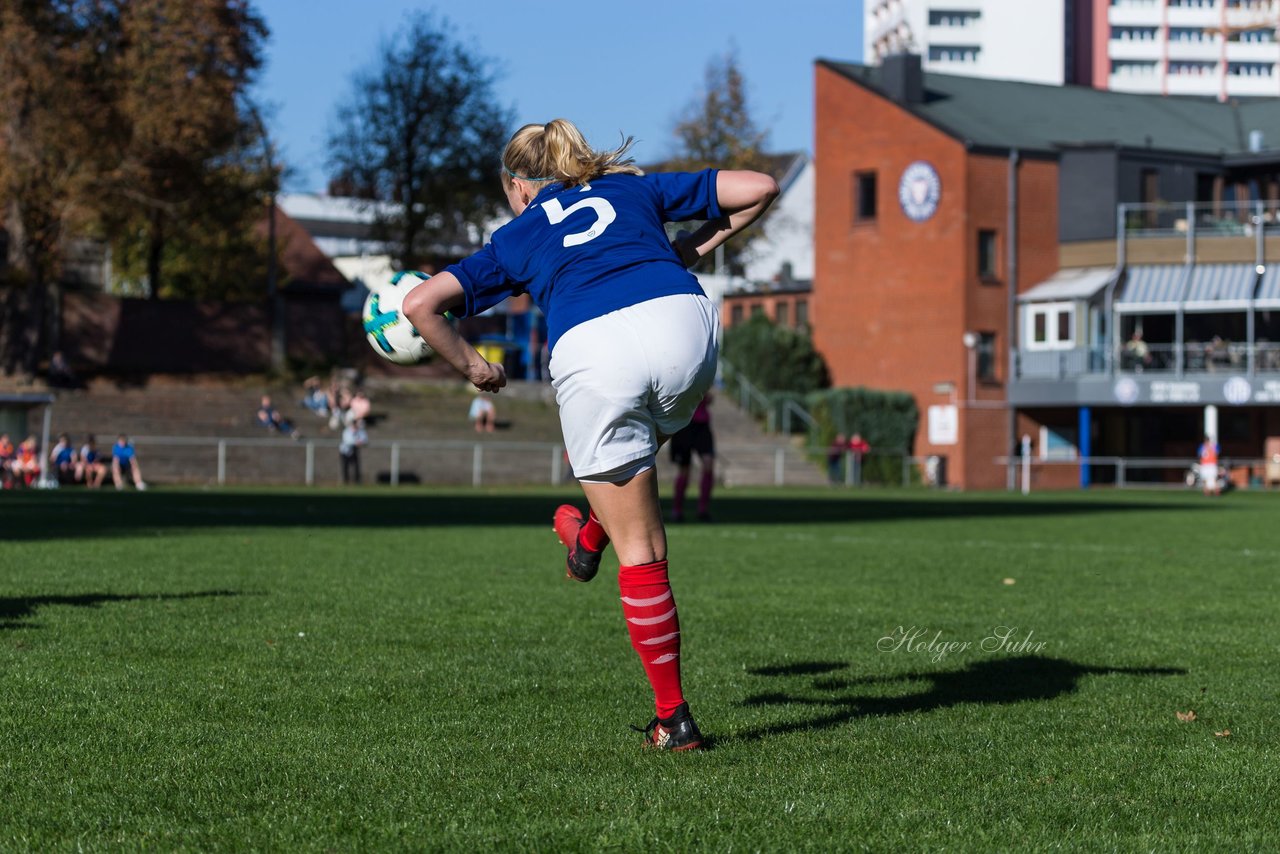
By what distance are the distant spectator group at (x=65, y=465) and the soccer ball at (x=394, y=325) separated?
28.5 m

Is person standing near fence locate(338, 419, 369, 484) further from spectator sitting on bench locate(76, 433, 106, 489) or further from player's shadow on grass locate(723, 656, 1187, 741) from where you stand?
player's shadow on grass locate(723, 656, 1187, 741)

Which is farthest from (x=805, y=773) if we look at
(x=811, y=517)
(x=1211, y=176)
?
(x=1211, y=176)

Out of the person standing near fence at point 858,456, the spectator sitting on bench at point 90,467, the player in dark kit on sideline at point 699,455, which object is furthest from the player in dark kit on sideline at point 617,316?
the person standing near fence at point 858,456

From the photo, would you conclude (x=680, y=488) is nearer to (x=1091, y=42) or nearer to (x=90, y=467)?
(x=90, y=467)

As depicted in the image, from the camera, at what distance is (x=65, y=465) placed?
116ft

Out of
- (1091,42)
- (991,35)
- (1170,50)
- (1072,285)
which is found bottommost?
(1072,285)

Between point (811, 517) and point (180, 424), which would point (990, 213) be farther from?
point (811, 517)

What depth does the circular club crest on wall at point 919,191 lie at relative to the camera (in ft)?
185

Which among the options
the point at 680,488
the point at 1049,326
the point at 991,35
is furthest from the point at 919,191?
the point at 991,35

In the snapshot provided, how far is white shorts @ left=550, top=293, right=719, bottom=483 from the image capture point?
5.16m

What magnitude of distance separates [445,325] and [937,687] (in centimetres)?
268

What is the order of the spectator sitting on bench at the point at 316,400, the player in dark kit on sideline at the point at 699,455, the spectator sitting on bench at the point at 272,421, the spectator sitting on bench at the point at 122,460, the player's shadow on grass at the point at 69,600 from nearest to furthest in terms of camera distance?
1. the player's shadow on grass at the point at 69,600
2. the player in dark kit on sideline at the point at 699,455
3. the spectator sitting on bench at the point at 122,460
4. the spectator sitting on bench at the point at 272,421
5. the spectator sitting on bench at the point at 316,400

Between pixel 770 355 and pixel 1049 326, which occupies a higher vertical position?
pixel 1049 326

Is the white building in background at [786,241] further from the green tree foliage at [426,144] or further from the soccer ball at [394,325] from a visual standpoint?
A: the soccer ball at [394,325]
